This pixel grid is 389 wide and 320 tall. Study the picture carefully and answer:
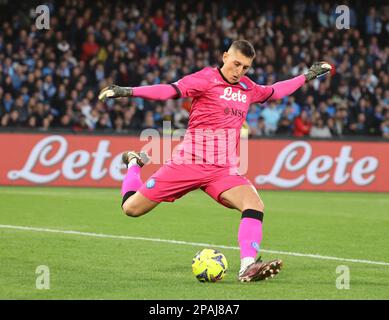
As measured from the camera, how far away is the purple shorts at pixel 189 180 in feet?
29.1

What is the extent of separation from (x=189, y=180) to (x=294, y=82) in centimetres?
180

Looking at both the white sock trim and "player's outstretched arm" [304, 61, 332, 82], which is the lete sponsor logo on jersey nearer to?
"player's outstretched arm" [304, 61, 332, 82]

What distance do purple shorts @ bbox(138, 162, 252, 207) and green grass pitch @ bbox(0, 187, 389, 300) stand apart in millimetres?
788

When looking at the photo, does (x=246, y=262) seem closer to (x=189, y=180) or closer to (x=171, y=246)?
(x=189, y=180)

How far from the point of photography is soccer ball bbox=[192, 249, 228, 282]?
8.41 metres

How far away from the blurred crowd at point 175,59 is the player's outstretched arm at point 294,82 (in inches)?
439

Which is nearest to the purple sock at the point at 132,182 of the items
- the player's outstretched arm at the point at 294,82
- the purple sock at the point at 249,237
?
the purple sock at the point at 249,237

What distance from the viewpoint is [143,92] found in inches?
332

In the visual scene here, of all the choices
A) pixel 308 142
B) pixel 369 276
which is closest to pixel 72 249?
pixel 369 276

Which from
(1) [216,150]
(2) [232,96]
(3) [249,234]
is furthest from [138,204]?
(2) [232,96]

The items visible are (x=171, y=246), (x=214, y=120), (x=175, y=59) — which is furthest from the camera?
(x=175, y=59)

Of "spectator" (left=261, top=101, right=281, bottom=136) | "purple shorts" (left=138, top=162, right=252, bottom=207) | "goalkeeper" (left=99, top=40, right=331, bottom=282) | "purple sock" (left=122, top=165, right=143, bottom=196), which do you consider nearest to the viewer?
"goalkeeper" (left=99, top=40, right=331, bottom=282)

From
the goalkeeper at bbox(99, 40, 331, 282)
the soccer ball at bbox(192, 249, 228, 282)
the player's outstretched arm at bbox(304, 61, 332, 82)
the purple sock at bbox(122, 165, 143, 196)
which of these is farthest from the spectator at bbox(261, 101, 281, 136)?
the soccer ball at bbox(192, 249, 228, 282)

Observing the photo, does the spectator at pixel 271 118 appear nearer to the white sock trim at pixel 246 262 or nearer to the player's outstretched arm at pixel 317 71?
the player's outstretched arm at pixel 317 71
